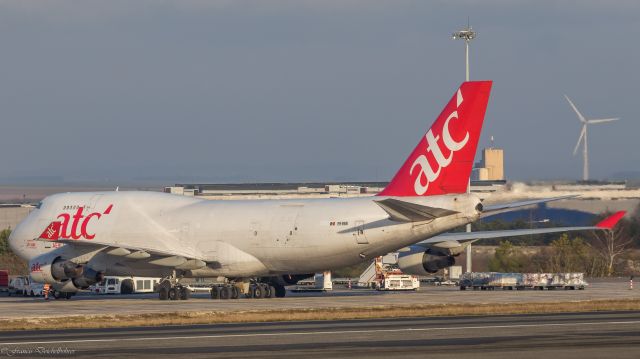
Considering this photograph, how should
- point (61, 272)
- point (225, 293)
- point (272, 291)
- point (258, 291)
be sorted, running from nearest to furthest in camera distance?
point (225, 293)
point (258, 291)
point (61, 272)
point (272, 291)

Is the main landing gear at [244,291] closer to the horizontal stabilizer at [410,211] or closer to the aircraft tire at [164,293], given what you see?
the aircraft tire at [164,293]

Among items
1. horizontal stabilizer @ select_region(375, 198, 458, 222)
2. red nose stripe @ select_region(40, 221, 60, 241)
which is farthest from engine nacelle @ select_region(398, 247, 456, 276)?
red nose stripe @ select_region(40, 221, 60, 241)

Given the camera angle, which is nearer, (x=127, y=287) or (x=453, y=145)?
(x=453, y=145)

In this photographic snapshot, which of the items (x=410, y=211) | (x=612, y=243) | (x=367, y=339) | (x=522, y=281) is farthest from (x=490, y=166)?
(x=367, y=339)

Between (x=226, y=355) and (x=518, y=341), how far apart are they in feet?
25.7

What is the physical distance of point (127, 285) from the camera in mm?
70062

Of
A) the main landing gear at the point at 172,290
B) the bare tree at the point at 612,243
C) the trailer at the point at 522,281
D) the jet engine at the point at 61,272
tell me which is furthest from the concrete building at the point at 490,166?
the jet engine at the point at 61,272

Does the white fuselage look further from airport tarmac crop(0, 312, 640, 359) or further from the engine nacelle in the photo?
airport tarmac crop(0, 312, 640, 359)

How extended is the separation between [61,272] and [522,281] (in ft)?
88.8

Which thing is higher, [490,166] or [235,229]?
[490,166]

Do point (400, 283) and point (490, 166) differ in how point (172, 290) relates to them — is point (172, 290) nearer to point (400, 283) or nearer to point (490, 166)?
point (400, 283)

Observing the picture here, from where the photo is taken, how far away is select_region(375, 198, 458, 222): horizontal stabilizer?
159ft

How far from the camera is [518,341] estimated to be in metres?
29.9

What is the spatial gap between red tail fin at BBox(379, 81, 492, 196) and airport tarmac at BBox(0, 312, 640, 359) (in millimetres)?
11092
